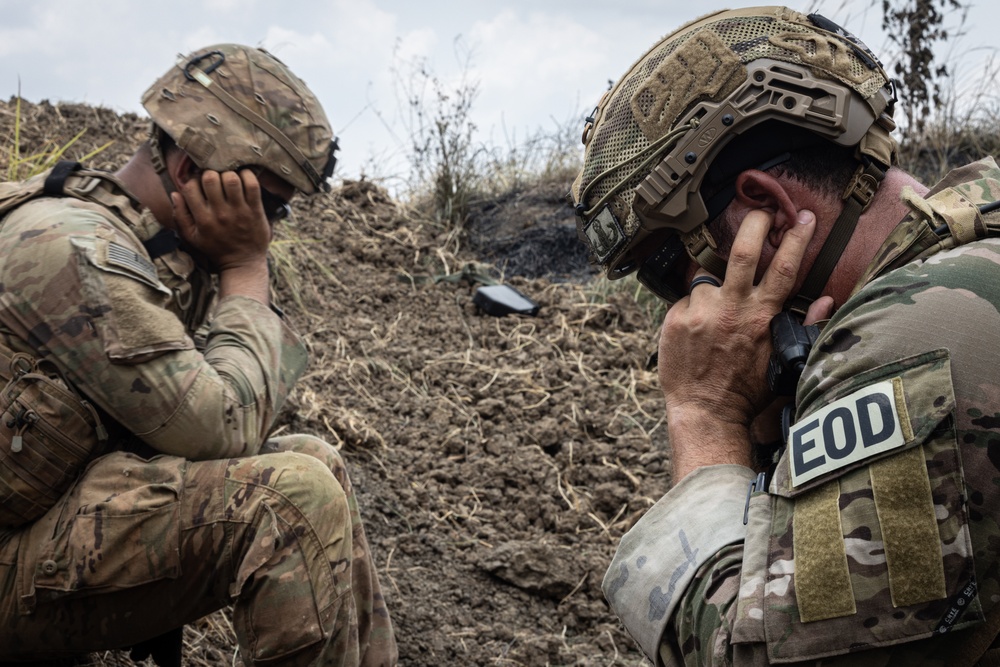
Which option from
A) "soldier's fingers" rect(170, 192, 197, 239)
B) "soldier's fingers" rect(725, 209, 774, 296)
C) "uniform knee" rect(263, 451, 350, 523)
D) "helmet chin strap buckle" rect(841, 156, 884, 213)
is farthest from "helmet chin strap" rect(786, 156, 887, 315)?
"soldier's fingers" rect(170, 192, 197, 239)

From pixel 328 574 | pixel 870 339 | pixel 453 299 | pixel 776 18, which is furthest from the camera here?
pixel 453 299

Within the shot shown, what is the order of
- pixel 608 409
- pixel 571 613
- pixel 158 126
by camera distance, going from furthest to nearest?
pixel 608 409
pixel 571 613
pixel 158 126

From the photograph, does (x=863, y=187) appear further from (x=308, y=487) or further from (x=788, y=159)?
(x=308, y=487)

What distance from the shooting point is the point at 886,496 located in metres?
1.44

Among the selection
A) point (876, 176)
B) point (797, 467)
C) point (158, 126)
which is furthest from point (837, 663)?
point (158, 126)

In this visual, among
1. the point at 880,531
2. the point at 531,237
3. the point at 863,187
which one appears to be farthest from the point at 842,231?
Result: the point at 531,237

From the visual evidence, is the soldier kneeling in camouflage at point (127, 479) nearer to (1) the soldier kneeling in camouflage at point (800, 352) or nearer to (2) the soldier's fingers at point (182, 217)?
(2) the soldier's fingers at point (182, 217)

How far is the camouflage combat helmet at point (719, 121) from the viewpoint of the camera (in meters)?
2.00

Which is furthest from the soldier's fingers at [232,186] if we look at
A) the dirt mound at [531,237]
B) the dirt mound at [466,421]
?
the dirt mound at [531,237]

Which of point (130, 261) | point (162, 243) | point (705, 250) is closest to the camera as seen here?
point (705, 250)

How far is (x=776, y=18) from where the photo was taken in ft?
7.05

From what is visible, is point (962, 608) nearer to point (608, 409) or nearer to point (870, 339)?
point (870, 339)

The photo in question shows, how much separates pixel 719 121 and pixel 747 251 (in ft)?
0.89

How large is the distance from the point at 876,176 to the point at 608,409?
3.58 meters
